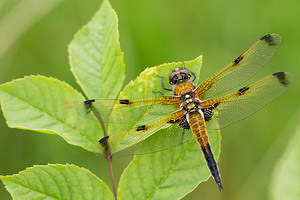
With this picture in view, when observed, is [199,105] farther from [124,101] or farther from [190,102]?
[124,101]

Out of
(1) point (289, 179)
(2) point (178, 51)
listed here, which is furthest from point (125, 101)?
(2) point (178, 51)

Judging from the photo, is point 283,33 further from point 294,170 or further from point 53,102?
point 53,102

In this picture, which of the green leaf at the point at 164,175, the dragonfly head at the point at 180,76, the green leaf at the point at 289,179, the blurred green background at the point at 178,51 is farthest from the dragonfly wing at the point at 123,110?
the blurred green background at the point at 178,51

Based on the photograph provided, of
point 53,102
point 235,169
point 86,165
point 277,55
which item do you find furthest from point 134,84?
point 277,55

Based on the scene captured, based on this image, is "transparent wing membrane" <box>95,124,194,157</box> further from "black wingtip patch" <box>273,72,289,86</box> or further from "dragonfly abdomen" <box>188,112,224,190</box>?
"black wingtip patch" <box>273,72,289,86</box>

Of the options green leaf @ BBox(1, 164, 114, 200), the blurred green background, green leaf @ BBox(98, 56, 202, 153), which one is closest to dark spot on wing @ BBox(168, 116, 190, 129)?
green leaf @ BBox(98, 56, 202, 153)

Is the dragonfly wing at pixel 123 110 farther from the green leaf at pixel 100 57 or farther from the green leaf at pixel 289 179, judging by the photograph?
the green leaf at pixel 289 179
